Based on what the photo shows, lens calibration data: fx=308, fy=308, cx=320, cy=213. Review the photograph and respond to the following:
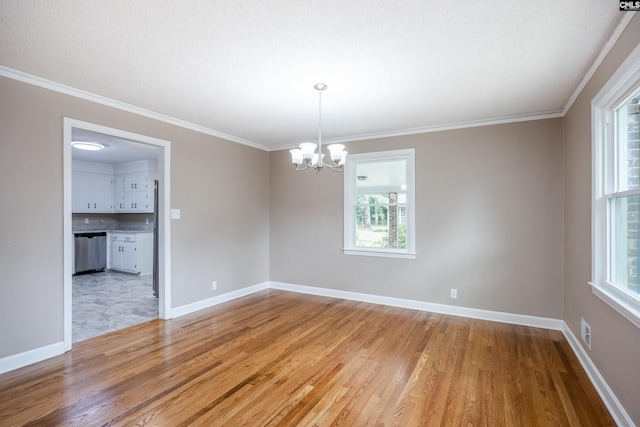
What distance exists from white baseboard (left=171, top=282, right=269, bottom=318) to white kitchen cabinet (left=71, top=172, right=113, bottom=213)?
15.4 feet

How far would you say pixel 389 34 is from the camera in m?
2.04

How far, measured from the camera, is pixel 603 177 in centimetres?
234

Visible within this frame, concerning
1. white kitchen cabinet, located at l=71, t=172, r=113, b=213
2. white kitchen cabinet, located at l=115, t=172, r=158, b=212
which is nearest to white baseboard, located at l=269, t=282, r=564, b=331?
white kitchen cabinet, located at l=115, t=172, r=158, b=212

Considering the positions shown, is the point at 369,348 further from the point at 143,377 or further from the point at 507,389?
the point at 143,377

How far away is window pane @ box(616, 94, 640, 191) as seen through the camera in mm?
1960

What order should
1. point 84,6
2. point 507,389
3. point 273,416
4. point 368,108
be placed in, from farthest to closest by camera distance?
point 368,108, point 507,389, point 273,416, point 84,6

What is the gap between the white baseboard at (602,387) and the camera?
6.20ft

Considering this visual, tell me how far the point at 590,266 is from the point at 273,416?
9.03ft

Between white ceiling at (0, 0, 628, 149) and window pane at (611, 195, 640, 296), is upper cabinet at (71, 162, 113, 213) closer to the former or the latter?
white ceiling at (0, 0, 628, 149)

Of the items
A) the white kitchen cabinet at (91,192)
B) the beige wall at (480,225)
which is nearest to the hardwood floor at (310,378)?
the beige wall at (480,225)

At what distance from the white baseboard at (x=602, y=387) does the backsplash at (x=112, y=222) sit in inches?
307

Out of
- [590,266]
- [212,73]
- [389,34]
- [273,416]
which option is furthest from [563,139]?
[273,416]

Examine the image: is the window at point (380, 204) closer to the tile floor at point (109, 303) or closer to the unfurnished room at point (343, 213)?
the unfurnished room at point (343, 213)

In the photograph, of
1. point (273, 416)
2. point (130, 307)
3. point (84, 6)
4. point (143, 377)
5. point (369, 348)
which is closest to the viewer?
point (84, 6)
